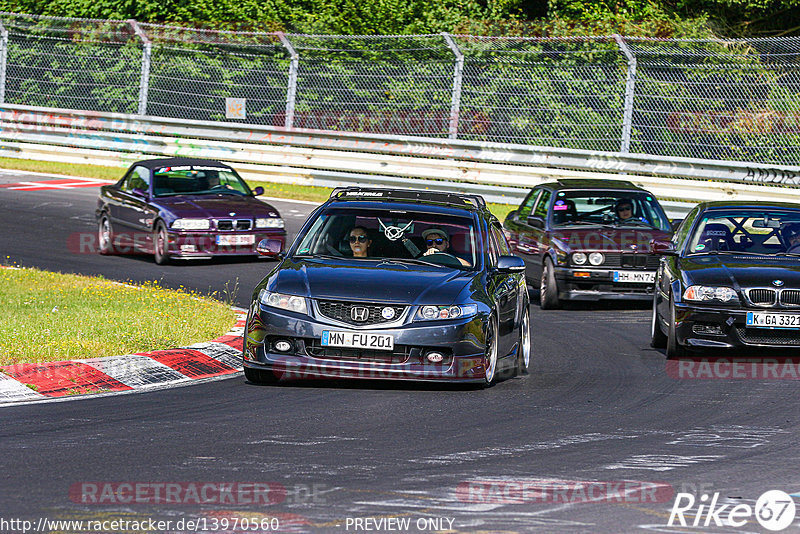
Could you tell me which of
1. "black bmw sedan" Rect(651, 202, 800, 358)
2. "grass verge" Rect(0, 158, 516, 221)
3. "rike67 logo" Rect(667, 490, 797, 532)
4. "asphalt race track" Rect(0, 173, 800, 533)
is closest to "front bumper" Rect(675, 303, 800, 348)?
"black bmw sedan" Rect(651, 202, 800, 358)

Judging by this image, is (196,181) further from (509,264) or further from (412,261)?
(509,264)

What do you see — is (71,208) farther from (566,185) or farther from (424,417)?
(424,417)

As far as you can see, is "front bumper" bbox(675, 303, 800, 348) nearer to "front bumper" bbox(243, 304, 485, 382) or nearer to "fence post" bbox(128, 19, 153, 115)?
"front bumper" bbox(243, 304, 485, 382)

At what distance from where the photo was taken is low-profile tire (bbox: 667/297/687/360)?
11820mm

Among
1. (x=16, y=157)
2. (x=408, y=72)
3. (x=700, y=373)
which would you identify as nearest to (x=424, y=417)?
(x=700, y=373)

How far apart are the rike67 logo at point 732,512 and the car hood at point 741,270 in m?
5.22

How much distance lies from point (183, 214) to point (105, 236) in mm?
1860

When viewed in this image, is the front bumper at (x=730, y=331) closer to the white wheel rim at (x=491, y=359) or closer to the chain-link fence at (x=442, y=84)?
the white wheel rim at (x=491, y=359)

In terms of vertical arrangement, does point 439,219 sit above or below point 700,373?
above

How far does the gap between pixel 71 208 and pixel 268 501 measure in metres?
18.0

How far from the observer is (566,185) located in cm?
1689

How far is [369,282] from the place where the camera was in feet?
31.7

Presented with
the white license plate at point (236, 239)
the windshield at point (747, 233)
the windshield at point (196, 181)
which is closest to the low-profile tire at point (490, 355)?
the windshield at point (747, 233)

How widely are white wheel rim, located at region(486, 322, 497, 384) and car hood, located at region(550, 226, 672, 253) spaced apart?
577cm
